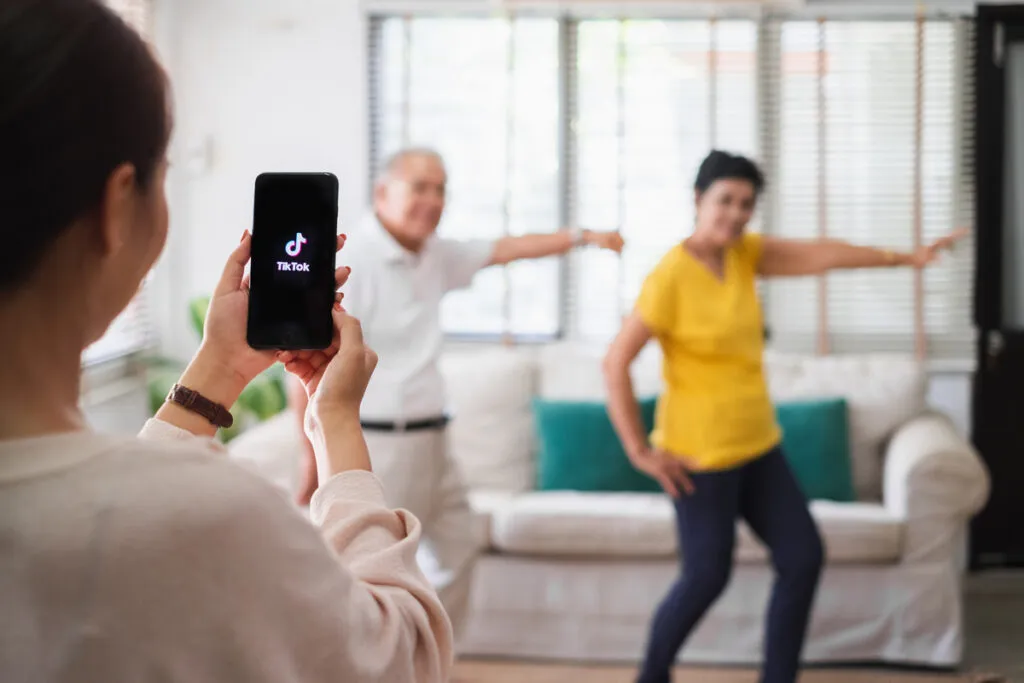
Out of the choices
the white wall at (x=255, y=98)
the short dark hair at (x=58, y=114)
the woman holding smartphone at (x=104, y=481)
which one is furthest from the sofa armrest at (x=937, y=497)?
the short dark hair at (x=58, y=114)

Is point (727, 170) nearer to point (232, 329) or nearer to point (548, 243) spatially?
point (548, 243)

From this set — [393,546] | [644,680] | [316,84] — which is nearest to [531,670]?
[644,680]

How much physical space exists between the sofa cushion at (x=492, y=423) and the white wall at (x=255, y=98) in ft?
2.62

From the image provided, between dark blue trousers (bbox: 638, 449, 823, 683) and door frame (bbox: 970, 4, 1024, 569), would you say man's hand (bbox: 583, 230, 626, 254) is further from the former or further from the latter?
door frame (bbox: 970, 4, 1024, 569)

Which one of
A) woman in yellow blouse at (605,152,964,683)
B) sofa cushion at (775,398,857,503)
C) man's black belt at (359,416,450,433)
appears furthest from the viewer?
sofa cushion at (775,398,857,503)

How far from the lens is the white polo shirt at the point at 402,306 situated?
2619 mm

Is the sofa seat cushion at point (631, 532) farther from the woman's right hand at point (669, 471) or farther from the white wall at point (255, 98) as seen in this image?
the white wall at point (255, 98)

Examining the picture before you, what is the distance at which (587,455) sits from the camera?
142 inches

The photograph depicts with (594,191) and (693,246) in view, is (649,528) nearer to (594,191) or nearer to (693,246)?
(693,246)

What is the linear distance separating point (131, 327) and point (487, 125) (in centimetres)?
135

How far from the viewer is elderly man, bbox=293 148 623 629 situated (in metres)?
2.63

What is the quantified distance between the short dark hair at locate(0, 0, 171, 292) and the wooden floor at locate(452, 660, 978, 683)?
2.75 m

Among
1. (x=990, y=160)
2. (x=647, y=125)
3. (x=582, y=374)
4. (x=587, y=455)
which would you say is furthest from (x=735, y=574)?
(x=990, y=160)

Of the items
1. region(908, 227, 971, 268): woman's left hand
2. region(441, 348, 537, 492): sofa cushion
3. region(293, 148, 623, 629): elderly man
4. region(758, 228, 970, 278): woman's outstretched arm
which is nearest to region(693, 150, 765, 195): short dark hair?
region(758, 228, 970, 278): woman's outstretched arm
